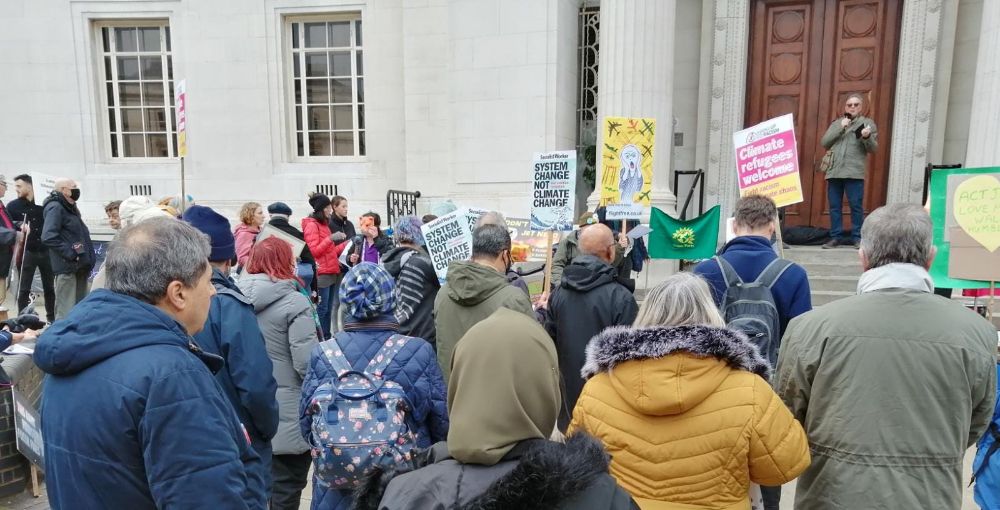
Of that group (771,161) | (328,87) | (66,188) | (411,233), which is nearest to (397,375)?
(411,233)

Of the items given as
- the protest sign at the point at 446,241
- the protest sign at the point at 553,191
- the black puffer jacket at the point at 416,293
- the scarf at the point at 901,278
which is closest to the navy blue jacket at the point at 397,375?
the black puffer jacket at the point at 416,293

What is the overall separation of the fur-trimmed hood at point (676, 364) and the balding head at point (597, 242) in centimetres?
211

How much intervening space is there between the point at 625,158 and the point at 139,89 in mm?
10681

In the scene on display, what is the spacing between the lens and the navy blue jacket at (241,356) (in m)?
2.52

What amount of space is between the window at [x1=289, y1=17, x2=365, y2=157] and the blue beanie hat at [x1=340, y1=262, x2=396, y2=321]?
969cm

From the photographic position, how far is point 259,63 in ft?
37.0

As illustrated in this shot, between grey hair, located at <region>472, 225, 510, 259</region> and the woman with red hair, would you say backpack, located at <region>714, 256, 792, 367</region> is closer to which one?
grey hair, located at <region>472, 225, 510, 259</region>

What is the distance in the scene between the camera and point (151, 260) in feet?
5.34

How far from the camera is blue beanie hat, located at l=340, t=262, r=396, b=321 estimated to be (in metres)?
2.45

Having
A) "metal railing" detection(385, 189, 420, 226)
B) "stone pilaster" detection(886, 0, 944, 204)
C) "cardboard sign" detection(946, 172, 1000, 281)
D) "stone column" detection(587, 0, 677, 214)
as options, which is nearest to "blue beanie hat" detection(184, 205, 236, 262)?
"cardboard sign" detection(946, 172, 1000, 281)

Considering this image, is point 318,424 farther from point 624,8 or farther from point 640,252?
point 624,8

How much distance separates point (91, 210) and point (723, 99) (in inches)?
477

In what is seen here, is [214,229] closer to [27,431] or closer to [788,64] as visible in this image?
[27,431]

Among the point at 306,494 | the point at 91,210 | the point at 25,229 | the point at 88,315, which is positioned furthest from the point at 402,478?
the point at 91,210
